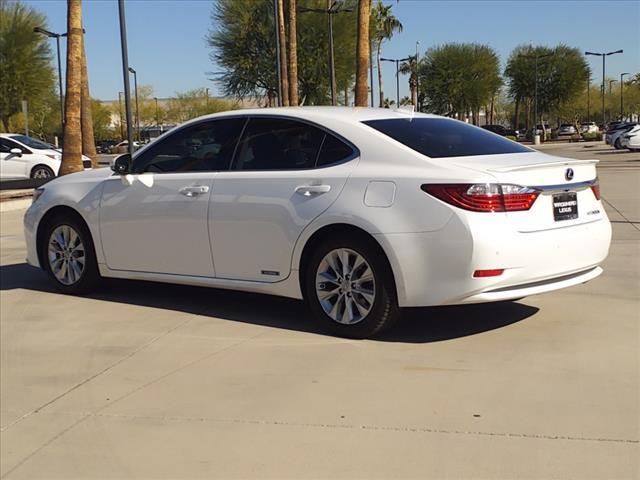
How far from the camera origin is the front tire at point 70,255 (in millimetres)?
7062

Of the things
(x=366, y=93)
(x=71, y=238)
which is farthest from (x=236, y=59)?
(x=71, y=238)

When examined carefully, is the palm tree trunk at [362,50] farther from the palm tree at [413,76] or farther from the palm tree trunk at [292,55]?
the palm tree at [413,76]

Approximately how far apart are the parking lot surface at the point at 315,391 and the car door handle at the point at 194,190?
988 millimetres

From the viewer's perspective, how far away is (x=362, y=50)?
27.8 metres

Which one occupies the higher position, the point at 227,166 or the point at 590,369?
the point at 227,166

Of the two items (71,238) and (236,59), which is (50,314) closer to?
(71,238)

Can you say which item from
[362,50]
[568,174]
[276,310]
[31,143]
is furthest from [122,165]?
[362,50]

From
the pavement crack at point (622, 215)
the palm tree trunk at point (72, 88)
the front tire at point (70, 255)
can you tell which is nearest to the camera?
the front tire at point (70, 255)

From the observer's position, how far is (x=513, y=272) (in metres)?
5.02

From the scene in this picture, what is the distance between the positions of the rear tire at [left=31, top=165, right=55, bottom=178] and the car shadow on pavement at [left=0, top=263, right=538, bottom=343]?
16.6m

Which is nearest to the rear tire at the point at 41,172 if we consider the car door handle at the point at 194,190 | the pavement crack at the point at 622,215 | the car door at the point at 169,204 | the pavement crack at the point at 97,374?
the pavement crack at the point at 622,215

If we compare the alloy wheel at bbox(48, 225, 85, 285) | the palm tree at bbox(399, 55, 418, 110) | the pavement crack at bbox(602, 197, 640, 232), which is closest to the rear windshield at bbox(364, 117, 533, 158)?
the alloy wheel at bbox(48, 225, 85, 285)

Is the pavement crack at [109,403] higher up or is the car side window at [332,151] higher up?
the car side window at [332,151]

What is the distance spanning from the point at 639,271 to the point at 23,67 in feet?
154
